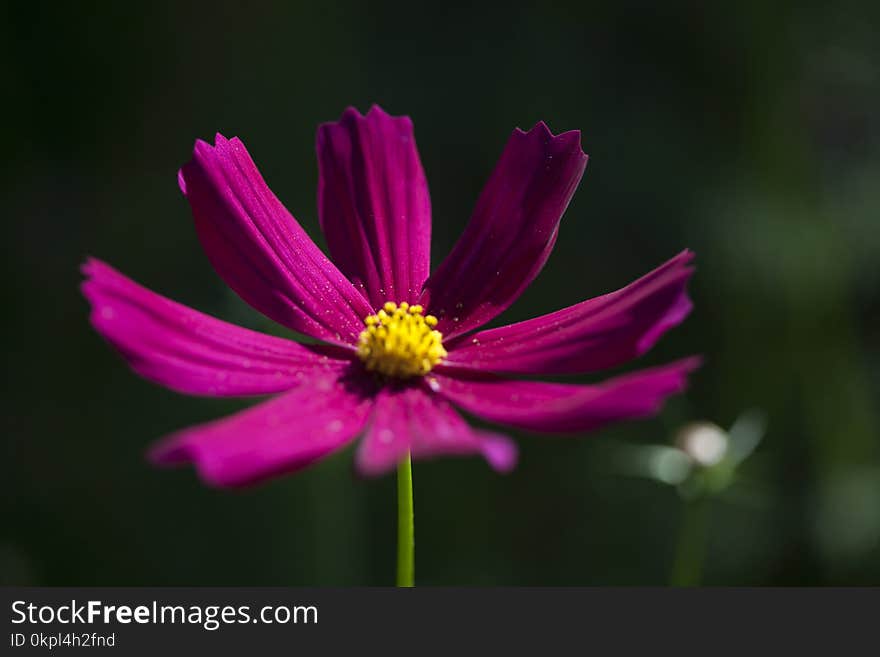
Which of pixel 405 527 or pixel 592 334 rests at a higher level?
pixel 592 334

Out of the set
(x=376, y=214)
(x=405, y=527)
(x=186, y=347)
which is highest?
(x=376, y=214)

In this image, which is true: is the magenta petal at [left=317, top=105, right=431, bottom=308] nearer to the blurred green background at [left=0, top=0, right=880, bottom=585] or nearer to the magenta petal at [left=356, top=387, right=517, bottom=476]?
the magenta petal at [left=356, top=387, right=517, bottom=476]

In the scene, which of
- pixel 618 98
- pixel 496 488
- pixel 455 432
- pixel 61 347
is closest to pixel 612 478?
pixel 496 488

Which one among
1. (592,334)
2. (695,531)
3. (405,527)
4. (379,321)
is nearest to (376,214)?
(379,321)

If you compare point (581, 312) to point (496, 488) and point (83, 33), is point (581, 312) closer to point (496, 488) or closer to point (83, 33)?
point (496, 488)

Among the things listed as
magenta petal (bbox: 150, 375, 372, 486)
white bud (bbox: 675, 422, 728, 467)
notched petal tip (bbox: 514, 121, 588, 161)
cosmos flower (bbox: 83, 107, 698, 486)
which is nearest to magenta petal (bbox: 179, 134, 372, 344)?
cosmos flower (bbox: 83, 107, 698, 486)

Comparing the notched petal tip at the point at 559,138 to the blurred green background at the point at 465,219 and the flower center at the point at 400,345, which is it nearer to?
the flower center at the point at 400,345

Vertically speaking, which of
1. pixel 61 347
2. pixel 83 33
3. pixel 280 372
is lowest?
pixel 280 372

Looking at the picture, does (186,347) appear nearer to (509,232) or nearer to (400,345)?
(400,345)
